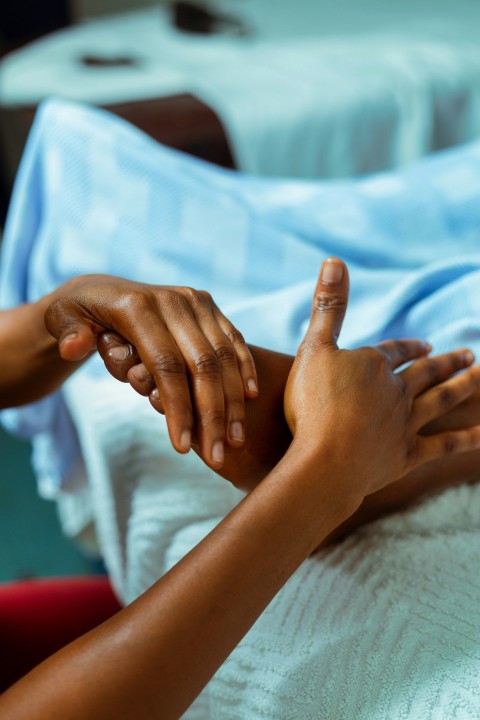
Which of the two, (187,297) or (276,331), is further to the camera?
(276,331)

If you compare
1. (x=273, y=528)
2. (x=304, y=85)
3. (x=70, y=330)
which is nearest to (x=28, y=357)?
(x=70, y=330)

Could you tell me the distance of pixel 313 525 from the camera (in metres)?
0.54

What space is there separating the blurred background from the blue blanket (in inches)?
23.3

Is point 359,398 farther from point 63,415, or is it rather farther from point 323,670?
point 63,415

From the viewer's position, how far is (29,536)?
1.47 metres

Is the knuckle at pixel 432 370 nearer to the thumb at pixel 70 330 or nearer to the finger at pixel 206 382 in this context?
the finger at pixel 206 382

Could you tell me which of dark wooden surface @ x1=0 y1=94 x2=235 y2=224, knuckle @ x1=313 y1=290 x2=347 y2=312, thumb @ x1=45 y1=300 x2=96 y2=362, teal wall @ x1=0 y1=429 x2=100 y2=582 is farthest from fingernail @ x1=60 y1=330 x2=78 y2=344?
dark wooden surface @ x1=0 y1=94 x2=235 y2=224

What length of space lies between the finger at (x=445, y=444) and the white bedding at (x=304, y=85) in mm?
1097

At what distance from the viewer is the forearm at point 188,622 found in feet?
1.53

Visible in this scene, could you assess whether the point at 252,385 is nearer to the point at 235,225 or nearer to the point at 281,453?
the point at 281,453

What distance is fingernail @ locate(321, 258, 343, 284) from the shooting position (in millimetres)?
662

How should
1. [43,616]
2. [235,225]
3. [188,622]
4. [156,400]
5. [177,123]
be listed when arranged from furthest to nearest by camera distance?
[177,123] < [235,225] < [43,616] < [156,400] < [188,622]

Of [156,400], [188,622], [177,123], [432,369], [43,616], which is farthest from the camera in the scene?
[177,123]

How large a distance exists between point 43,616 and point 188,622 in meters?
0.40
